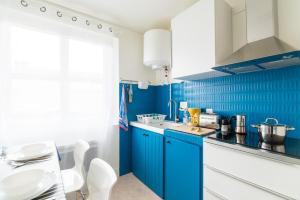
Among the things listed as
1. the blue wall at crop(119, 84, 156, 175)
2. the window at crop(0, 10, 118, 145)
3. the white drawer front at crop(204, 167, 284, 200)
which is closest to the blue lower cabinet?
the blue wall at crop(119, 84, 156, 175)

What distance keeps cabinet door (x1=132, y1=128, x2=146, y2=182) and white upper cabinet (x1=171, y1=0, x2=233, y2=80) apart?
105cm

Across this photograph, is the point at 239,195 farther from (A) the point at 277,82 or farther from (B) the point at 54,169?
(B) the point at 54,169

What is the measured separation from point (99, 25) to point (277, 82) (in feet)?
7.06

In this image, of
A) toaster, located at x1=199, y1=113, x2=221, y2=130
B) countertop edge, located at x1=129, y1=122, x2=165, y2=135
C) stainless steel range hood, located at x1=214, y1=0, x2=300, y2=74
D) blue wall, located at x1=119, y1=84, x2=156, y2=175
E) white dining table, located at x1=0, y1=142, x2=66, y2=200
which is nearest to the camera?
white dining table, located at x1=0, y1=142, x2=66, y2=200

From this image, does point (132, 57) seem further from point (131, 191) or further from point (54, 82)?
point (131, 191)

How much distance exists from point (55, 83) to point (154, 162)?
154cm

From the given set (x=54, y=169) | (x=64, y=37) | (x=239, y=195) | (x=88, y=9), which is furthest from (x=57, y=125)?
(x=239, y=195)

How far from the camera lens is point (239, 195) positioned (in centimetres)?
105

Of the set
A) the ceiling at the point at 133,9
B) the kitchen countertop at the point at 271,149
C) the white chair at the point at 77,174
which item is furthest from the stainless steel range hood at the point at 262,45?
the white chair at the point at 77,174

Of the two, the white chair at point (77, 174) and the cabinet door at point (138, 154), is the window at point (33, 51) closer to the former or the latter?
the white chair at point (77, 174)

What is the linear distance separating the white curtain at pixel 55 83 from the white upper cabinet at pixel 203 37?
102 centimetres

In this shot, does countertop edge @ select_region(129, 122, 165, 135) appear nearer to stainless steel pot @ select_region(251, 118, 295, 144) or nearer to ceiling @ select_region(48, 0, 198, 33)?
stainless steel pot @ select_region(251, 118, 295, 144)

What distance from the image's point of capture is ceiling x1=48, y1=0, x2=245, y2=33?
5.68 ft

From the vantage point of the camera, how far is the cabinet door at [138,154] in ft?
6.70
